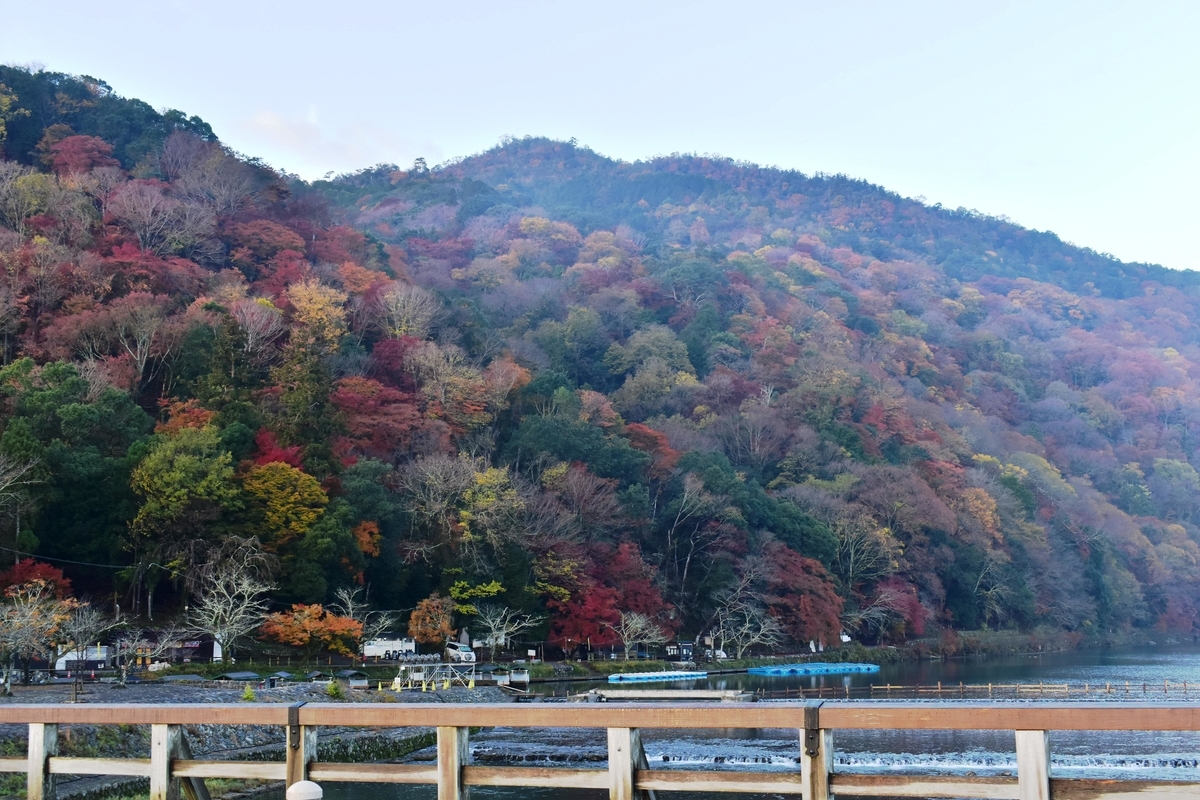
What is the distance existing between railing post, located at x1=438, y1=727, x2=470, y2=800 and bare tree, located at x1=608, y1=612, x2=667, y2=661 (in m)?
41.9

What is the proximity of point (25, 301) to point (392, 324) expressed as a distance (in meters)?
20.2

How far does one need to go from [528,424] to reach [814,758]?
166 feet

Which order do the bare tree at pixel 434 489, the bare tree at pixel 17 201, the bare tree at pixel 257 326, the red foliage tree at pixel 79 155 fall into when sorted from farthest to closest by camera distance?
the red foliage tree at pixel 79 155 < the bare tree at pixel 17 201 < the bare tree at pixel 257 326 < the bare tree at pixel 434 489

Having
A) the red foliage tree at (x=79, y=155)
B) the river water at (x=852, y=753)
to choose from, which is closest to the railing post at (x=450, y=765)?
the river water at (x=852, y=753)

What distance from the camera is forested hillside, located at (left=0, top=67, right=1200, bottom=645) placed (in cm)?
4425

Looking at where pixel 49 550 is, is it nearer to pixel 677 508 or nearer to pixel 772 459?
pixel 677 508

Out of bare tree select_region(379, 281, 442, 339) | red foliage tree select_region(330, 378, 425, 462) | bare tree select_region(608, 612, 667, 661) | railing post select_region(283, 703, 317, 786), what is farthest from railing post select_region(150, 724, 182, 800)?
bare tree select_region(379, 281, 442, 339)

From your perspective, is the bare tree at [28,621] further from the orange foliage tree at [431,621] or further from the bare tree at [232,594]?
the orange foliage tree at [431,621]

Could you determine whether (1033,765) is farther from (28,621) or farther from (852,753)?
(28,621)

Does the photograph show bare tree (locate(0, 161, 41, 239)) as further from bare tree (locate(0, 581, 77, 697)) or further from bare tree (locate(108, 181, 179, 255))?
bare tree (locate(0, 581, 77, 697))

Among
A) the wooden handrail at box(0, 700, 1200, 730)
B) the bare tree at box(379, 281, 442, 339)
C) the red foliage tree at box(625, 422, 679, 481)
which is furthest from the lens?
the red foliage tree at box(625, 422, 679, 481)

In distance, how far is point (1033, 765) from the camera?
996cm

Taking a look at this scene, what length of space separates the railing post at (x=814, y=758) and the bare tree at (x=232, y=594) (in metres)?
29.7

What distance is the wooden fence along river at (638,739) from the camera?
991cm
